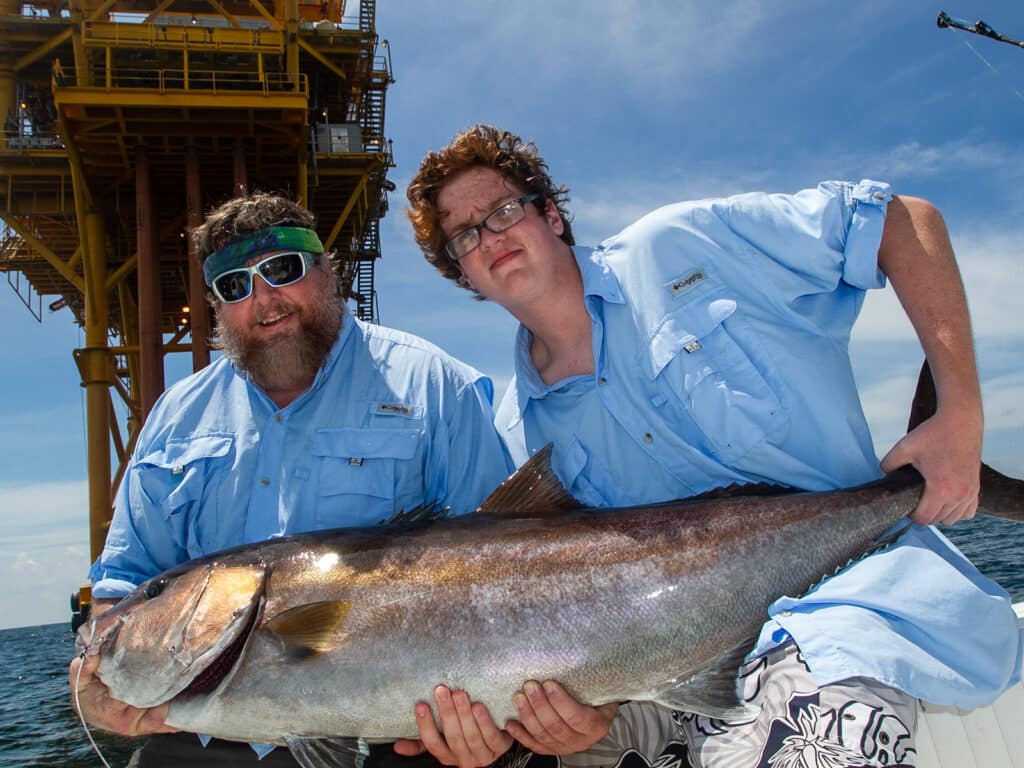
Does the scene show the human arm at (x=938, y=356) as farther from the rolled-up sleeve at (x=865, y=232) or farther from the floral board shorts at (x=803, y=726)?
the floral board shorts at (x=803, y=726)

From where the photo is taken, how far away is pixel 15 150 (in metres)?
17.4

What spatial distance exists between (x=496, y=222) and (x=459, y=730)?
2133mm

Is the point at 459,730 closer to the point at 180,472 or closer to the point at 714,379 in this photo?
the point at 714,379

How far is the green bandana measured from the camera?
383cm

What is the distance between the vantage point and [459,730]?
8.80 feet

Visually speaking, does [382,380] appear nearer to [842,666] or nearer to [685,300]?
[685,300]

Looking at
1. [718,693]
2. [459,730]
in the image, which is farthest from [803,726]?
[459,730]

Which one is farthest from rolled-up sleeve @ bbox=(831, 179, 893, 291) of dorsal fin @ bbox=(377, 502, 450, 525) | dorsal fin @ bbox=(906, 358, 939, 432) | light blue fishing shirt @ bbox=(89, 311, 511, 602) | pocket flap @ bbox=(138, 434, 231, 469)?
pocket flap @ bbox=(138, 434, 231, 469)

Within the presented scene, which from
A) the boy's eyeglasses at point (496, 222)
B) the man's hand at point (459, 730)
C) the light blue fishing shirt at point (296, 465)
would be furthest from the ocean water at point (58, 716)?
the boy's eyeglasses at point (496, 222)

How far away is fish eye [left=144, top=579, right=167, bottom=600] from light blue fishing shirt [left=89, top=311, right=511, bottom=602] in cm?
63

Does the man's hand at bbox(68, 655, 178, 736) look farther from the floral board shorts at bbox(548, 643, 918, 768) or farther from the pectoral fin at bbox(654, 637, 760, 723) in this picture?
the floral board shorts at bbox(548, 643, 918, 768)

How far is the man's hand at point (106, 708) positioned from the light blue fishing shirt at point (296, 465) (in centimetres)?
63

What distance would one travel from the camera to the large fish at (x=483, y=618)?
2.68 meters

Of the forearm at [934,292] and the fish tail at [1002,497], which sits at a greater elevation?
the forearm at [934,292]
